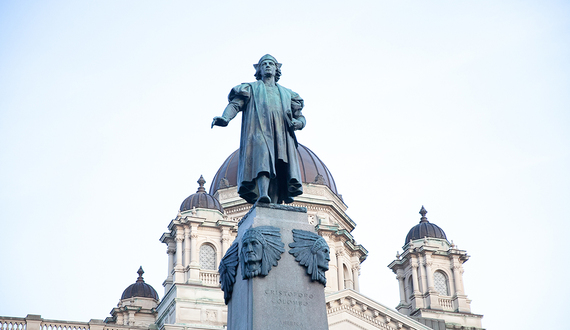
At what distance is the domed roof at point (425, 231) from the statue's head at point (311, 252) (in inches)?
1854

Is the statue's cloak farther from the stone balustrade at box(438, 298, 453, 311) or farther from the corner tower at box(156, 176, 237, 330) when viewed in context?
the stone balustrade at box(438, 298, 453, 311)

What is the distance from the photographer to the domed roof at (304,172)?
2301 inches

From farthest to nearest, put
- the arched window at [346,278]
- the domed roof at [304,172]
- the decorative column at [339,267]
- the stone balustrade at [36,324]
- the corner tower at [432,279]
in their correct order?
the domed roof at [304,172], the arched window at [346,278], the decorative column at [339,267], the corner tower at [432,279], the stone balustrade at [36,324]

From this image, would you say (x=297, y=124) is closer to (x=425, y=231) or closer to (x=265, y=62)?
(x=265, y=62)

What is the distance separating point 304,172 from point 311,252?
49.7m

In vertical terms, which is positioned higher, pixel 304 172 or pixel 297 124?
pixel 304 172

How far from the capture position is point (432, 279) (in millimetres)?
54750

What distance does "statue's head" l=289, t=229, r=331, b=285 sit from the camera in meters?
10.1

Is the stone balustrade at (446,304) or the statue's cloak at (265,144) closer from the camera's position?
the statue's cloak at (265,144)

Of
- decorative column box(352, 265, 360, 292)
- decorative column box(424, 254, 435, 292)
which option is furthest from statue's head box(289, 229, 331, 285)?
decorative column box(352, 265, 360, 292)

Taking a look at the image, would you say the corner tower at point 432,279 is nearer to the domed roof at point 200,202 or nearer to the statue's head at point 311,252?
the domed roof at point 200,202

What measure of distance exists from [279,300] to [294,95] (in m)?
3.05

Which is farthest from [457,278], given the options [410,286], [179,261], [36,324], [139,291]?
[36,324]

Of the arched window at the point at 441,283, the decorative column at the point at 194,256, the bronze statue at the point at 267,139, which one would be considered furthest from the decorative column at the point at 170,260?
the bronze statue at the point at 267,139
